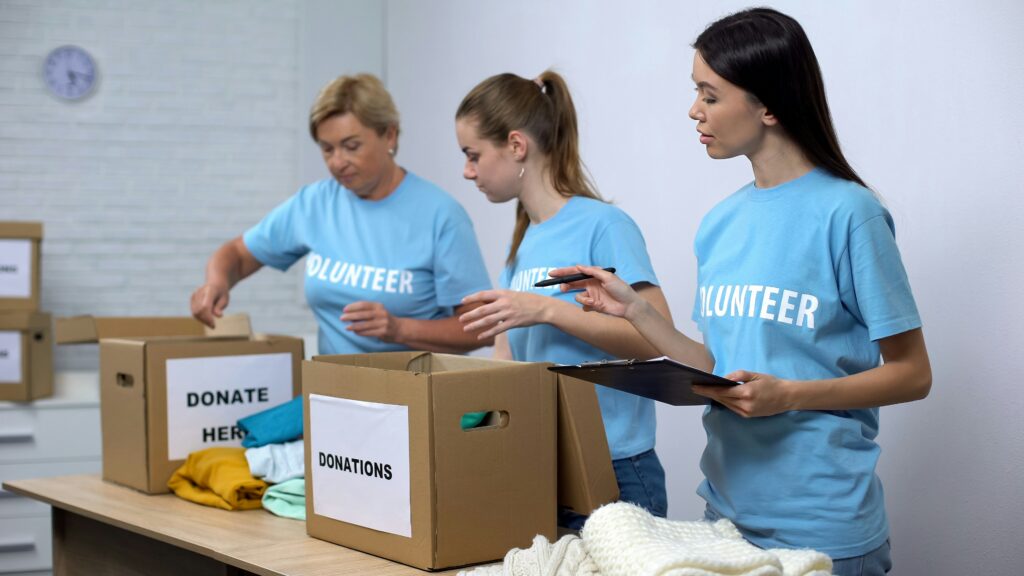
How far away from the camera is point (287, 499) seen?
6.53ft

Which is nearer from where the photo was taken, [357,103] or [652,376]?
[652,376]

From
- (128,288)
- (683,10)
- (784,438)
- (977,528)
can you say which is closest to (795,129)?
(784,438)

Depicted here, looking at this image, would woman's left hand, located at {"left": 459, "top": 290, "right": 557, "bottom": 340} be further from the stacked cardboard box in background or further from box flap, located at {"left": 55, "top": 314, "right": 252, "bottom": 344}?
the stacked cardboard box in background

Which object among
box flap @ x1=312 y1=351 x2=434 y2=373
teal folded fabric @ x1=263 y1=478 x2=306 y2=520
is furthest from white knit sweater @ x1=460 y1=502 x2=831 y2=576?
teal folded fabric @ x1=263 y1=478 x2=306 y2=520

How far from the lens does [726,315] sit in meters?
1.52

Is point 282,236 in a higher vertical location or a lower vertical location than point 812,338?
higher

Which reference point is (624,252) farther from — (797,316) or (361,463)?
(361,463)

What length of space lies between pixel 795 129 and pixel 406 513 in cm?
80

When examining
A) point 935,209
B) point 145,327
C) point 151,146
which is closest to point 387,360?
point 935,209

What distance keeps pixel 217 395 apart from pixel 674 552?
1.37m

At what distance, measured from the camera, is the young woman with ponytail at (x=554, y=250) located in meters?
1.79

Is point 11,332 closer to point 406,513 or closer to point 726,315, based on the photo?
point 406,513

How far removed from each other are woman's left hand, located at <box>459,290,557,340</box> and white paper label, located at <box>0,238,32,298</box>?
2.43 meters

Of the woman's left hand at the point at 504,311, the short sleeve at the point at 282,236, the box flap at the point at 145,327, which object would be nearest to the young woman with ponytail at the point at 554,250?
the woman's left hand at the point at 504,311
